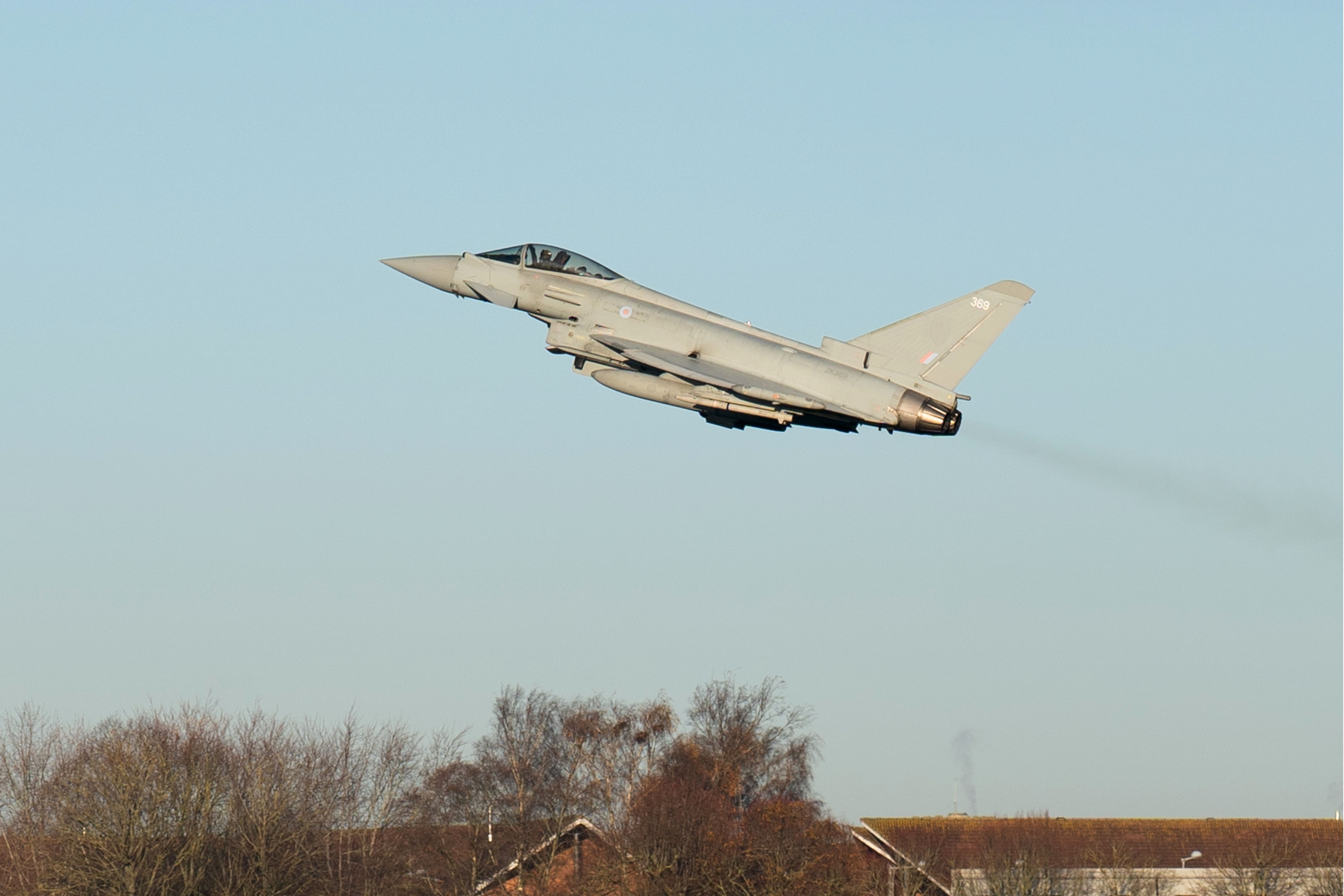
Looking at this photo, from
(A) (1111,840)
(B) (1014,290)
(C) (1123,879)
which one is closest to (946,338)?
(B) (1014,290)

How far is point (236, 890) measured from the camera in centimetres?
5341

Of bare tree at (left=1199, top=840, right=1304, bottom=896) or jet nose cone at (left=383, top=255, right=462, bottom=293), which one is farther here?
bare tree at (left=1199, top=840, right=1304, bottom=896)

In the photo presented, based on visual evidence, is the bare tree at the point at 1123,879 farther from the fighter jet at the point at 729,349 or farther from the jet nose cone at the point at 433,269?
the jet nose cone at the point at 433,269

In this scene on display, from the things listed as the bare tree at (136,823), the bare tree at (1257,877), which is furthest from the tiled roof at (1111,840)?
the bare tree at (136,823)

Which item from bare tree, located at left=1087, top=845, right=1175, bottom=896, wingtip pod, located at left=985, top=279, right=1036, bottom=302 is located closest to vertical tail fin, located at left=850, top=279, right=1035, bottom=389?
wingtip pod, located at left=985, top=279, right=1036, bottom=302

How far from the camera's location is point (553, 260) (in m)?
44.3

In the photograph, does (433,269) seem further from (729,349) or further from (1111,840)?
(1111,840)

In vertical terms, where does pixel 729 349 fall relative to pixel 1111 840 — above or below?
above

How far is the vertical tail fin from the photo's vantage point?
138ft

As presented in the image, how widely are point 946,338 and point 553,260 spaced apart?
8932 millimetres

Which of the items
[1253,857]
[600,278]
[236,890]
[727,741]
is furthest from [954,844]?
[600,278]

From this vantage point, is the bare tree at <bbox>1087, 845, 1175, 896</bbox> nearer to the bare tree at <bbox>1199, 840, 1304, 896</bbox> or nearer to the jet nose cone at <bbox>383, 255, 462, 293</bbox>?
the bare tree at <bbox>1199, 840, 1304, 896</bbox>

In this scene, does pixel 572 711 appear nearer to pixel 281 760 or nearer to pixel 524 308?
pixel 281 760

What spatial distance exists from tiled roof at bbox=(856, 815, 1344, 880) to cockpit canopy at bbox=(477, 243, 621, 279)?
2310cm
